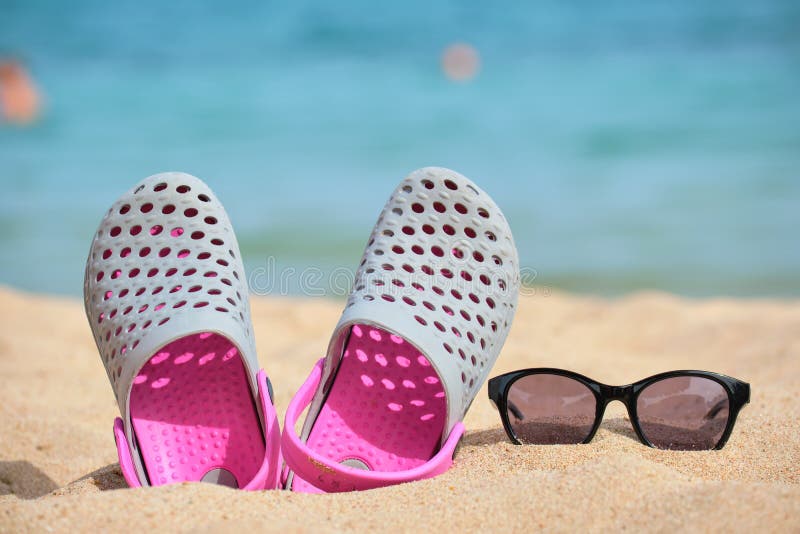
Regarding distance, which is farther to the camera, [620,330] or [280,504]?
[620,330]

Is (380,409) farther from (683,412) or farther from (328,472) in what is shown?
(683,412)

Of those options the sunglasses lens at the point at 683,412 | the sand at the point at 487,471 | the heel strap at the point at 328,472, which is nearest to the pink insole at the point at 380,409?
the sand at the point at 487,471

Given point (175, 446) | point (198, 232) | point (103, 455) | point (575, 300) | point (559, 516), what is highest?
point (198, 232)

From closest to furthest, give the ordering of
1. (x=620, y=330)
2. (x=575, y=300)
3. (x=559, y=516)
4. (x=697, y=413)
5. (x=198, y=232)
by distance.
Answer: (x=559, y=516), (x=697, y=413), (x=198, y=232), (x=620, y=330), (x=575, y=300)

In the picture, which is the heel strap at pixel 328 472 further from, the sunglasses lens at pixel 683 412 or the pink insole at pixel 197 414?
the sunglasses lens at pixel 683 412

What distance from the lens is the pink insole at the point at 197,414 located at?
1.38 meters

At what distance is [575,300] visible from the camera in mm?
3951

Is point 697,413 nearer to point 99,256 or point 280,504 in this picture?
point 280,504

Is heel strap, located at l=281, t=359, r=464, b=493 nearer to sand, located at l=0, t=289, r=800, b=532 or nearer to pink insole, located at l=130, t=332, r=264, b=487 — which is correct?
sand, located at l=0, t=289, r=800, b=532

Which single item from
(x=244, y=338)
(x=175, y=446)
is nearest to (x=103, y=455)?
(x=175, y=446)

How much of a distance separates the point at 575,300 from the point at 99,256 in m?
2.92

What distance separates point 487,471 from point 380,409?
29 cm

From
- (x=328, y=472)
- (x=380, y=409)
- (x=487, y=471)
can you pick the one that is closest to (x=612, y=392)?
(x=487, y=471)

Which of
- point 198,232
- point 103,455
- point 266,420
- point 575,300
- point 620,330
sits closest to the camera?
point 266,420
